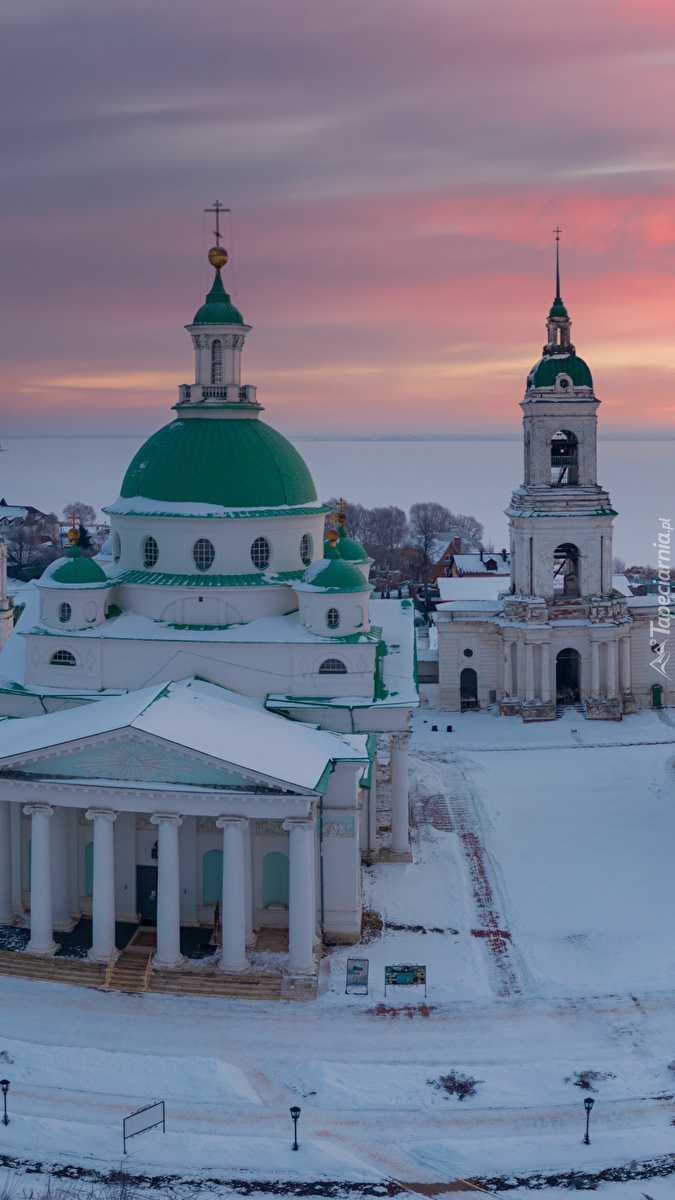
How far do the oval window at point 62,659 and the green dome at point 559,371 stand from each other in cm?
2736

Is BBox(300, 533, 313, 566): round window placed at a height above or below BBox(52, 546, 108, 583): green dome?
above

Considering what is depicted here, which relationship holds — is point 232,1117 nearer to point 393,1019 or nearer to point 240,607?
point 393,1019

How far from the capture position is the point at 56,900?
1188 inches

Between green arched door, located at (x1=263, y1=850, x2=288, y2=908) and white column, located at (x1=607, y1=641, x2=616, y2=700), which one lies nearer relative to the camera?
green arched door, located at (x1=263, y1=850, x2=288, y2=908)

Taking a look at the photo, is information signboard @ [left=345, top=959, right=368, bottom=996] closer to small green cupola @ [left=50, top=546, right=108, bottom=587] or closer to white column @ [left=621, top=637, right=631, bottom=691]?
small green cupola @ [left=50, top=546, right=108, bottom=587]

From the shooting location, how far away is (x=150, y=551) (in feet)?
113

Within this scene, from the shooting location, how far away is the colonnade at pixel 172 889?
90.7 feet

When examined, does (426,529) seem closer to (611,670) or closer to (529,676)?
(611,670)

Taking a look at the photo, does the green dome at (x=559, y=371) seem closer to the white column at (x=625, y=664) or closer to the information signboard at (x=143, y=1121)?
the white column at (x=625, y=664)

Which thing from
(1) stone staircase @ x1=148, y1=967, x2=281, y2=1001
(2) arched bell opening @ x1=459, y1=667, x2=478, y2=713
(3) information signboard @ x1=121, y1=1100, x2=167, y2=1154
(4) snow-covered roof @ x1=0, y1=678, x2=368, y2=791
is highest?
(4) snow-covered roof @ x1=0, y1=678, x2=368, y2=791

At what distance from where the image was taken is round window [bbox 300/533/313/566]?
35.6 metres

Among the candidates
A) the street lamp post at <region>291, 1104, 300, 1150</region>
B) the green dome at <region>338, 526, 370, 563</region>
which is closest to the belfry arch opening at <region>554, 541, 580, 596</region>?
the green dome at <region>338, 526, 370, 563</region>

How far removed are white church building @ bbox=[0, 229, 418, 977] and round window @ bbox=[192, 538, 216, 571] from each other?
1.8 inches

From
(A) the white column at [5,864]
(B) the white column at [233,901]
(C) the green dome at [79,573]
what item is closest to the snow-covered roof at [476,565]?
(C) the green dome at [79,573]
